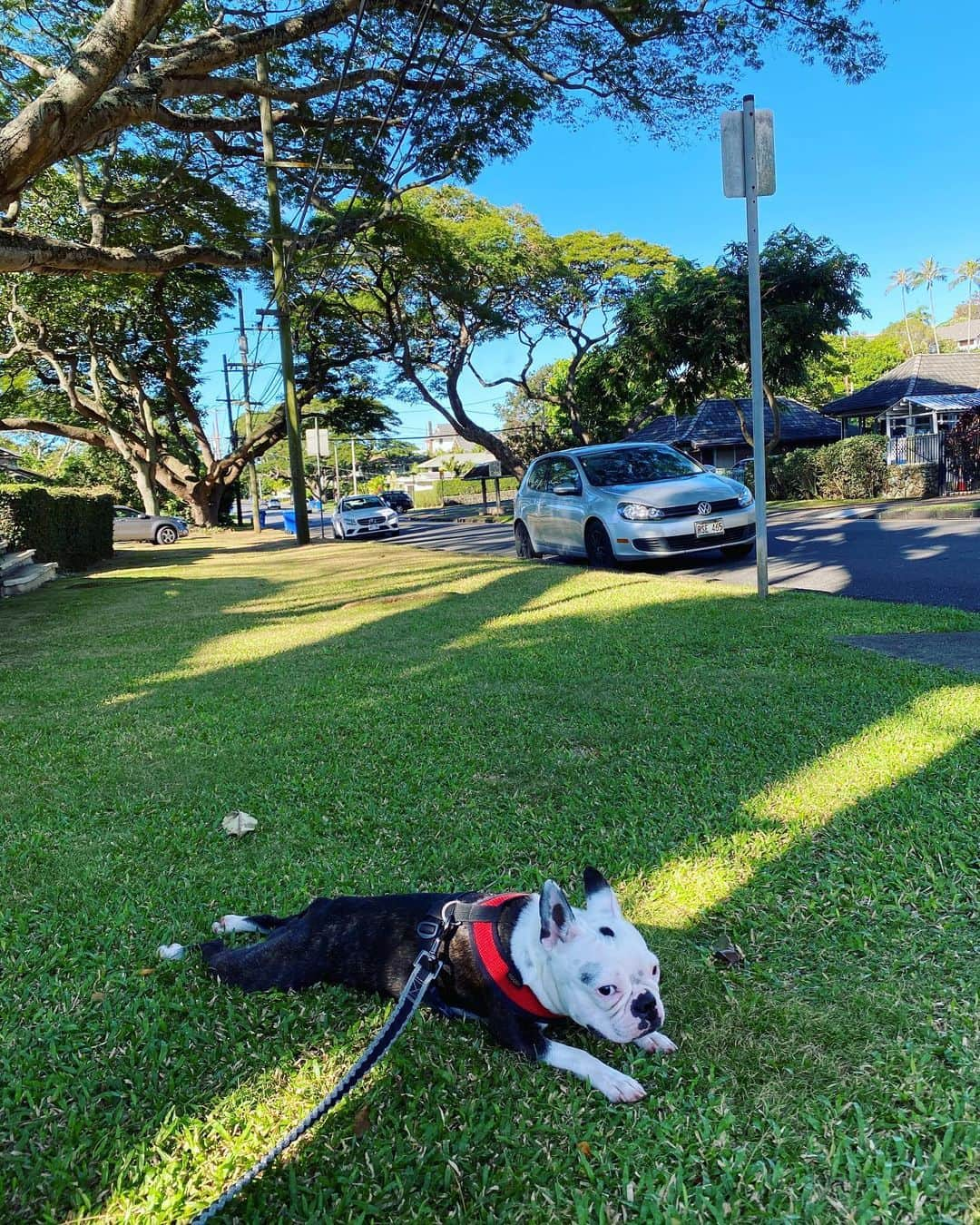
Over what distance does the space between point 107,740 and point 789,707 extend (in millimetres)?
3521

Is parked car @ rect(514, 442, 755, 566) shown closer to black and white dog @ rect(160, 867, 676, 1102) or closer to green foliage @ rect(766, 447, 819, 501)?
black and white dog @ rect(160, 867, 676, 1102)

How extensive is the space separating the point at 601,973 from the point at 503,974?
0.78 ft

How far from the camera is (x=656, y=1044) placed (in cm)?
175

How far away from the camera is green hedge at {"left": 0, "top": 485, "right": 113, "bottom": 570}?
14328 mm

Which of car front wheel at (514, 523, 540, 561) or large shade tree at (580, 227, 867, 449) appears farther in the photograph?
large shade tree at (580, 227, 867, 449)

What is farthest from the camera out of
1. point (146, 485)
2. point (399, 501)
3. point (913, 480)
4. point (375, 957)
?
point (399, 501)

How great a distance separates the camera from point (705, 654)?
513 centimetres

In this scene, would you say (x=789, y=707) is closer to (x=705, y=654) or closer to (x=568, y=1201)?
(x=705, y=654)

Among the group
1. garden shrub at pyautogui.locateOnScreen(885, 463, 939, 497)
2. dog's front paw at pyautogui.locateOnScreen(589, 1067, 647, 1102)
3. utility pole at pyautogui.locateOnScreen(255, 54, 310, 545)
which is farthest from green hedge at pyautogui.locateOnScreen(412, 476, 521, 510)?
dog's front paw at pyautogui.locateOnScreen(589, 1067, 647, 1102)

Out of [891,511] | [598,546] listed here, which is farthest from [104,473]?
[598,546]

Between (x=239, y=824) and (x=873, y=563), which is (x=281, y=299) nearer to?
(x=873, y=563)

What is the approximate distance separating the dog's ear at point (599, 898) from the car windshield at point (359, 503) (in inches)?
1018

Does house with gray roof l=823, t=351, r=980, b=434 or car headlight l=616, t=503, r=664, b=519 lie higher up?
house with gray roof l=823, t=351, r=980, b=434

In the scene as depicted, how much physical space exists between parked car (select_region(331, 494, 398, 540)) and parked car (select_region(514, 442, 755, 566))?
581 inches
